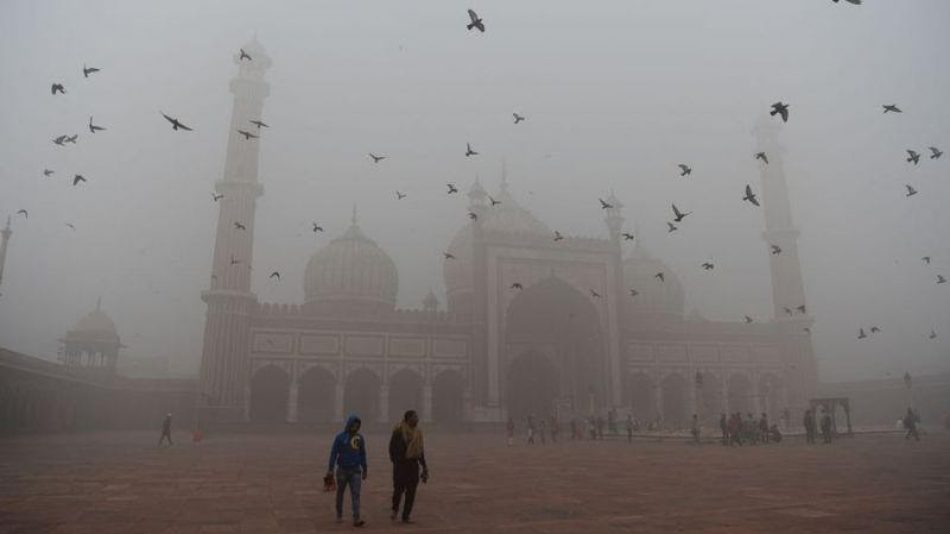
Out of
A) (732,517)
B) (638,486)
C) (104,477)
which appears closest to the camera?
(732,517)

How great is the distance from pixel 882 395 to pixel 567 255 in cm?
1904

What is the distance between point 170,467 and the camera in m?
11.1

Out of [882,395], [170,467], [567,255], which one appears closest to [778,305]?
[882,395]

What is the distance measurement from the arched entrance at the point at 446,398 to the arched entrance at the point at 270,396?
7.18 m

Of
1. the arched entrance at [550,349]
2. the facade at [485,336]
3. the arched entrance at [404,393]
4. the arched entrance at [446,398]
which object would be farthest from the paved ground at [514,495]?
the arched entrance at [550,349]

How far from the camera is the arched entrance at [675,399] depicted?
34.9 m

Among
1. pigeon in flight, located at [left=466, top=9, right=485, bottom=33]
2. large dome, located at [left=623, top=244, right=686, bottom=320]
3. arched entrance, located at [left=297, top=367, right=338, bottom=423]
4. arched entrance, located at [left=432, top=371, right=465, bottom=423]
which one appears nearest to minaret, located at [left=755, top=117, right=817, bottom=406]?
large dome, located at [left=623, top=244, right=686, bottom=320]

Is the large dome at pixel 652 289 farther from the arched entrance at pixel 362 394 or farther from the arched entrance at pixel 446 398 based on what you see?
the arched entrance at pixel 362 394

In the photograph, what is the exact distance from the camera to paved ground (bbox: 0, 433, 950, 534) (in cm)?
555

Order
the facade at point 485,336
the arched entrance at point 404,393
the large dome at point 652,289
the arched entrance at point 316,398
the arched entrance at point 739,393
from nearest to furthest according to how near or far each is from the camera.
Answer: the facade at point 485,336
the arched entrance at point 316,398
the arched entrance at point 404,393
the arched entrance at point 739,393
the large dome at point 652,289

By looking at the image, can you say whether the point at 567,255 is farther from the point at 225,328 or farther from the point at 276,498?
the point at 276,498

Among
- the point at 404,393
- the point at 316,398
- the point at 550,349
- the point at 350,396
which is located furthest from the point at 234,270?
the point at 550,349

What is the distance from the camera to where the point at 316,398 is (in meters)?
31.3

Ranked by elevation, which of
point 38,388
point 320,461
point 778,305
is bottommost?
point 320,461
